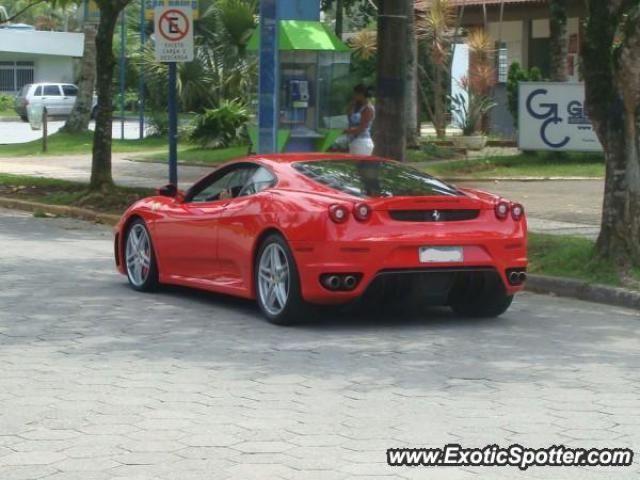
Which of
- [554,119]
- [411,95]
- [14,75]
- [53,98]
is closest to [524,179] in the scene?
[554,119]

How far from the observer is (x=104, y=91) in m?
21.3

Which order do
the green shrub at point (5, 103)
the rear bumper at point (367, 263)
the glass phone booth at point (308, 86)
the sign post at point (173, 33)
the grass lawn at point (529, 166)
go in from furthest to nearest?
1. the green shrub at point (5, 103)
2. the grass lawn at point (529, 166)
3. the glass phone booth at point (308, 86)
4. the sign post at point (173, 33)
5. the rear bumper at point (367, 263)

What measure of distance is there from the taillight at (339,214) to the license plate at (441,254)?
2.05 feet

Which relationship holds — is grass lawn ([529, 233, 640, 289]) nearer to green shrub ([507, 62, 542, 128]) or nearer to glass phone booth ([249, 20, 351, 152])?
glass phone booth ([249, 20, 351, 152])

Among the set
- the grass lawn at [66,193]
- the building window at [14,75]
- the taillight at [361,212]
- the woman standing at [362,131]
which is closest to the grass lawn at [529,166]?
the woman standing at [362,131]

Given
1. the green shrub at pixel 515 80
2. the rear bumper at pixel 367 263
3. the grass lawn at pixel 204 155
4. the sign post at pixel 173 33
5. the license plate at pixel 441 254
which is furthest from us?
the green shrub at pixel 515 80

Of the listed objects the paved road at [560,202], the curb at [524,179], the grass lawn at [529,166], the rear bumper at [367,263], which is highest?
the rear bumper at [367,263]

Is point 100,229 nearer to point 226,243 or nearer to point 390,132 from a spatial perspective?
point 390,132

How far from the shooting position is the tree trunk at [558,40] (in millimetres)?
26672

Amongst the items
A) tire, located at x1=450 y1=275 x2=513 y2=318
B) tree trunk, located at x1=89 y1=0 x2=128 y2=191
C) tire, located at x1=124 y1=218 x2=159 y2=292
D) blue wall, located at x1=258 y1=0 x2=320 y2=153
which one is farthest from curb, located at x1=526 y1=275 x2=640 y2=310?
tree trunk, located at x1=89 y1=0 x2=128 y2=191

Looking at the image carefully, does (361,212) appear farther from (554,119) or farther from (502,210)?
(554,119)

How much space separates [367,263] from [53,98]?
55.9 m

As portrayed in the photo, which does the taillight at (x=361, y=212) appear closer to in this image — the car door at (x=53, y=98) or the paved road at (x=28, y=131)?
the paved road at (x=28, y=131)

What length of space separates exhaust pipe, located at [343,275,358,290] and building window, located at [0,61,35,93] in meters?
74.1
